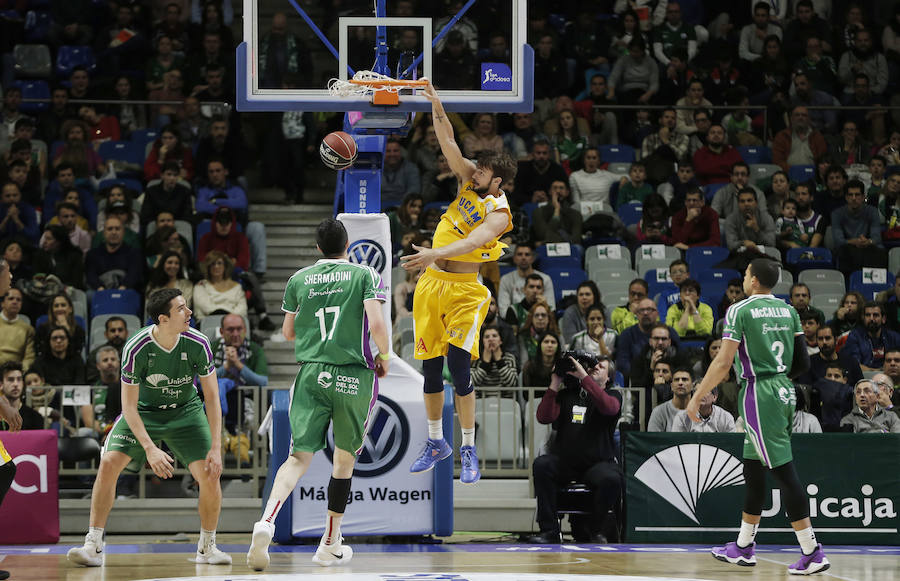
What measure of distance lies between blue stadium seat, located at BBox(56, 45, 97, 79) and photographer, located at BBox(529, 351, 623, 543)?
398 inches

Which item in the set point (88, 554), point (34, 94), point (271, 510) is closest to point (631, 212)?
point (34, 94)

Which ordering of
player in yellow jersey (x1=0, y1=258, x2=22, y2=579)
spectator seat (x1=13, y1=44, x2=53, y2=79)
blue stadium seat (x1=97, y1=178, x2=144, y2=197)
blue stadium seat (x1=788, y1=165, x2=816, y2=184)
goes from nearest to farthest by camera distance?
player in yellow jersey (x1=0, y1=258, x2=22, y2=579) < blue stadium seat (x1=97, y1=178, x2=144, y2=197) < blue stadium seat (x1=788, y1=165, x2=816, y2=184) < spectator seat (x1=13, y1=44, x2=53, y2=79)

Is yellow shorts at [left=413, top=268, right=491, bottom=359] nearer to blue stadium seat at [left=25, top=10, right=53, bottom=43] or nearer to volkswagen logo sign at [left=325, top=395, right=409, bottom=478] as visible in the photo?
volkswagen logo sign at [left=325, top=395, right=409, bottom=478]

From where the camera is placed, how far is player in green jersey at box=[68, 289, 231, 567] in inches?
351

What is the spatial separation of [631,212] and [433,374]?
7.87 m

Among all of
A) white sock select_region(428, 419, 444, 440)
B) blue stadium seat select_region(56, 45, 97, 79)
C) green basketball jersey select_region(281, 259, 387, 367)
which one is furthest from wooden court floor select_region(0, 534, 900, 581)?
blue stadium seat select_region(56, 45, 97, 79)

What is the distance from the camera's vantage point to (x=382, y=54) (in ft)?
31.7

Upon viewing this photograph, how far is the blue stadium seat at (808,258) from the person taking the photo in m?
16.2

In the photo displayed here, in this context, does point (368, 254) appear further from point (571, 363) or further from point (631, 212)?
point (631, 212)

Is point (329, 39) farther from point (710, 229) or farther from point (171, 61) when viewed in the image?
point (171, 61)

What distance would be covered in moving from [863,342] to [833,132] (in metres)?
5.28

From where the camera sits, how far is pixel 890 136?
61.0 ft

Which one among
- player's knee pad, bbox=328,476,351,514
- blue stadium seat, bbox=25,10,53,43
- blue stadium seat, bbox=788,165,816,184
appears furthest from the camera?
blue stadium seat, bbox=25,10,53,43

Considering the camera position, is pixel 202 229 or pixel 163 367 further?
pixel 202 229
